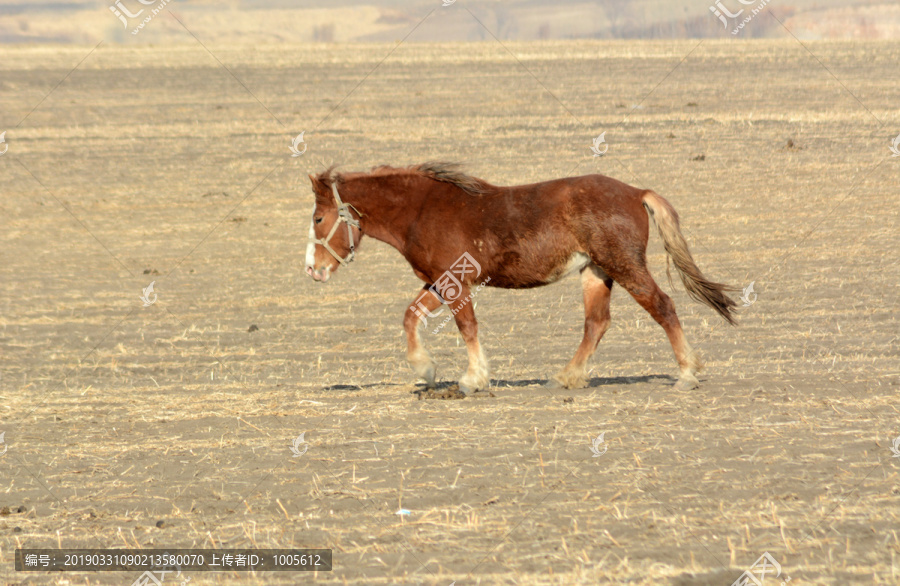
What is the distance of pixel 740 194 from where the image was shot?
61.0ft

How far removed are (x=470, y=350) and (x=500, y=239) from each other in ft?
3.06

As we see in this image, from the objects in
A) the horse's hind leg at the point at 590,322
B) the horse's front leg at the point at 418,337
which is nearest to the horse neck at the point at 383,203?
the horse's front leg at the point at 418,337

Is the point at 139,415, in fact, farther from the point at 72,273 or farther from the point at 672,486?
the point at 72,273

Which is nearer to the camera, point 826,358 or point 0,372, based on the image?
point 826,358

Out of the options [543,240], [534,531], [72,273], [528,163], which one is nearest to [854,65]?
[528,163]

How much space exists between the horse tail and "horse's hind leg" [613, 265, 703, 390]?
0.25m

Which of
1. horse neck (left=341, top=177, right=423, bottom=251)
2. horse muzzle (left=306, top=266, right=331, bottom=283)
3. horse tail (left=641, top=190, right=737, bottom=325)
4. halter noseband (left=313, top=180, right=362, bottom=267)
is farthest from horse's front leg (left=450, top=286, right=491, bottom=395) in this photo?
horse tail (left=641, top=190, right=737, bottom=325)

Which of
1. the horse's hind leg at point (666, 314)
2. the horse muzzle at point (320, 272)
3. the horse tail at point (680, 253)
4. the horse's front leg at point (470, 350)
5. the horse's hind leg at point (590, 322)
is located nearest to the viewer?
the horse's hind leg at point (666, 314)

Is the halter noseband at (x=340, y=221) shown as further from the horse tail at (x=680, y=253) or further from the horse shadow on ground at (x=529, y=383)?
the horse tail at (x=680, y=253)

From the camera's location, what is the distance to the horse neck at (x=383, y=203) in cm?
830

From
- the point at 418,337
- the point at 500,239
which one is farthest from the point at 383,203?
the point at 418,337

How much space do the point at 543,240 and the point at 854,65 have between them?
31153mm

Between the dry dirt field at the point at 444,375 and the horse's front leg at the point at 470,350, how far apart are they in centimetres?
13

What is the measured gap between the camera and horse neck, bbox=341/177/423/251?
8297mm
